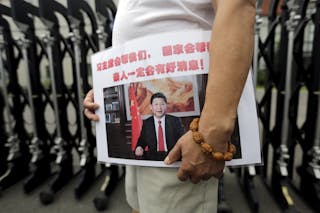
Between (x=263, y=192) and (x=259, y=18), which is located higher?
(x=259, y=18)

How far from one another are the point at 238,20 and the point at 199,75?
135 mm

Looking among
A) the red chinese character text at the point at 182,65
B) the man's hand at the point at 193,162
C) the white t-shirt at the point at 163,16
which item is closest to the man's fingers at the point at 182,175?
the man's hand at the point at 193,162

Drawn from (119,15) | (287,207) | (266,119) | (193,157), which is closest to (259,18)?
(266,119)

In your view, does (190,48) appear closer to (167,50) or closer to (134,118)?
(167,50)

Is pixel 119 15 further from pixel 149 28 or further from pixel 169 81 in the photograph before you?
pixel 169 81

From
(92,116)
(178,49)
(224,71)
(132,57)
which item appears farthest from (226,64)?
(92,116)

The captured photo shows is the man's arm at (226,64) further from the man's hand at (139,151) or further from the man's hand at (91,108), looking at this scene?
the man's hand at (91,108)

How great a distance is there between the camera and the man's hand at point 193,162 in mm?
528

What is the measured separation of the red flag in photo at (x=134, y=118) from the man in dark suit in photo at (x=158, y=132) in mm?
11

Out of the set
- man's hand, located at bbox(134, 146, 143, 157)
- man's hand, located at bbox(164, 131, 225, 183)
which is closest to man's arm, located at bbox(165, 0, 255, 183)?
man's hand, located at bbox(164, 131, 225, 183)

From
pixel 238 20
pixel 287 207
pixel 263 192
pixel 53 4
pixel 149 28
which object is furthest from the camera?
pixel 263 192

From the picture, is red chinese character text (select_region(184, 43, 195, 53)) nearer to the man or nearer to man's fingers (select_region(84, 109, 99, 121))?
the man

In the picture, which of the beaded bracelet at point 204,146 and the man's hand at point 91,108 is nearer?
the beaded bracelet at point 204,146

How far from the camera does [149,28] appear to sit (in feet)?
2.01
